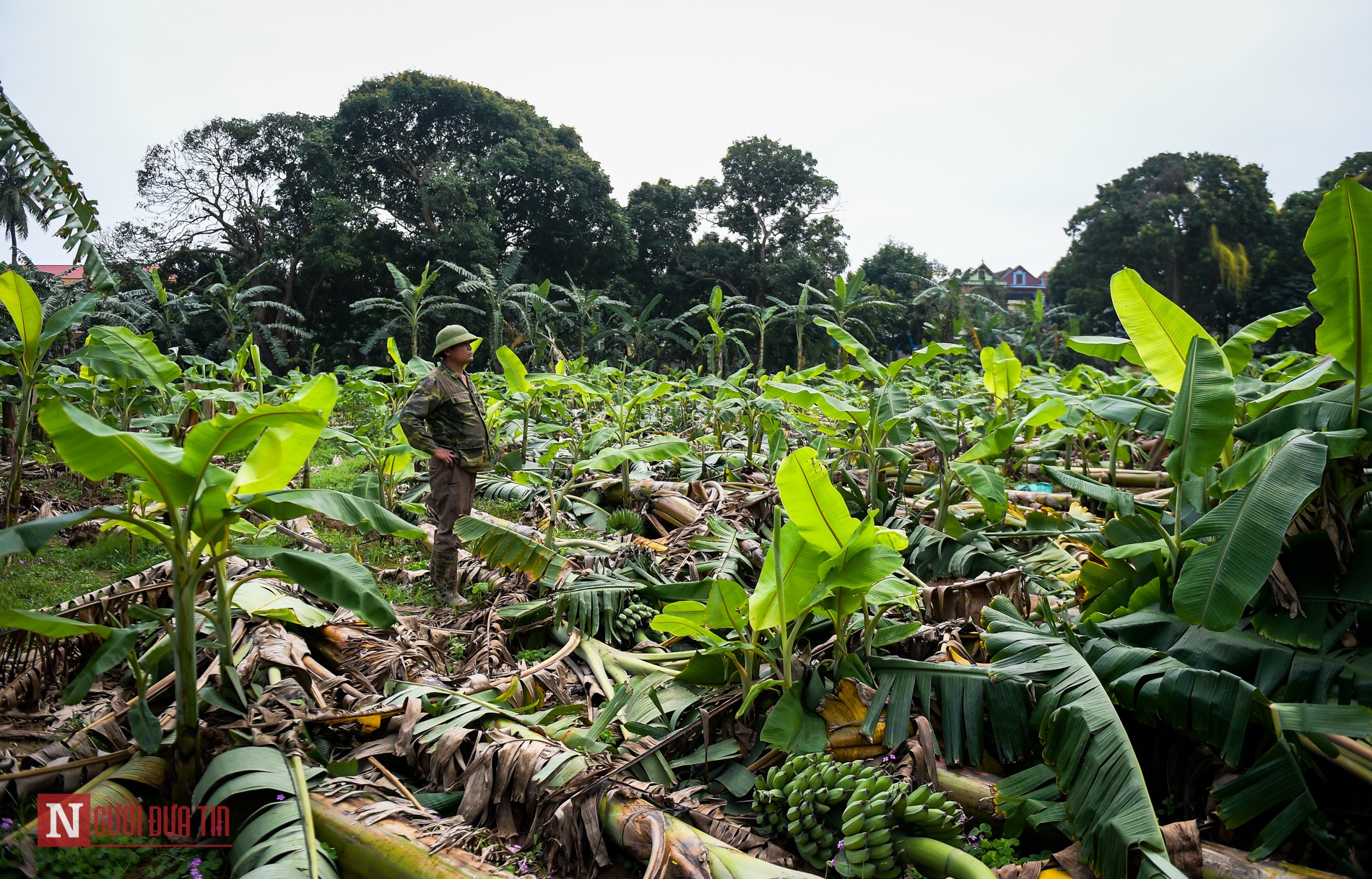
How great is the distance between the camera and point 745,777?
271 cm

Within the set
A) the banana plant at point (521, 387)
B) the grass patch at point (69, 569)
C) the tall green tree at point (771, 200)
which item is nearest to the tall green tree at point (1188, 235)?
the tall green tree at point (771, 200)

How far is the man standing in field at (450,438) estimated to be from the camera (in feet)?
16.1

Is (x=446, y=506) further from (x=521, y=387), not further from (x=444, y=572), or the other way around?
(x=521, y=387)

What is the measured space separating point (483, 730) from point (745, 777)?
100cm

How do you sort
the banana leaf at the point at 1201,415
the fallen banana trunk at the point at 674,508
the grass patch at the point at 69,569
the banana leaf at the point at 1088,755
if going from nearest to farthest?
the banana leaf at the point at 1088,755 → the banana leaf at the point at 1201,415 → the grass patch at the point at 69,569 → the fallen banana trunk at the point at 674,508

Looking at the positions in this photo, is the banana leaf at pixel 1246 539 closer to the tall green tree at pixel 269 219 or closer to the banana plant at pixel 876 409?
the banana plant at pixel 876 409

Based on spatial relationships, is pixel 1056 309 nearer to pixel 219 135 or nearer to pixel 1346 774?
pixel 1346 774

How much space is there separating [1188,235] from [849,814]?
100ft

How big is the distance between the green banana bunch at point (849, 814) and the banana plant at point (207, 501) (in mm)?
1409

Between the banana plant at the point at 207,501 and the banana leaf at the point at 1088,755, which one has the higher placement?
the banana plant at the point at 207,501

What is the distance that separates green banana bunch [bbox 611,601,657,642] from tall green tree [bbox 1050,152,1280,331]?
87.6ft

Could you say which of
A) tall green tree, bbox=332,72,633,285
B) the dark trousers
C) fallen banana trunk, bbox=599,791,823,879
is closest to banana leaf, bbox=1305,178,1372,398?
fallen banana trunk, bbox=599,791,823,879

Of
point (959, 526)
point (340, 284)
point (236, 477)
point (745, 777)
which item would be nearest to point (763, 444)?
point (959, 526)

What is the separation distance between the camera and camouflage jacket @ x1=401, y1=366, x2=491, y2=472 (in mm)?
4852
